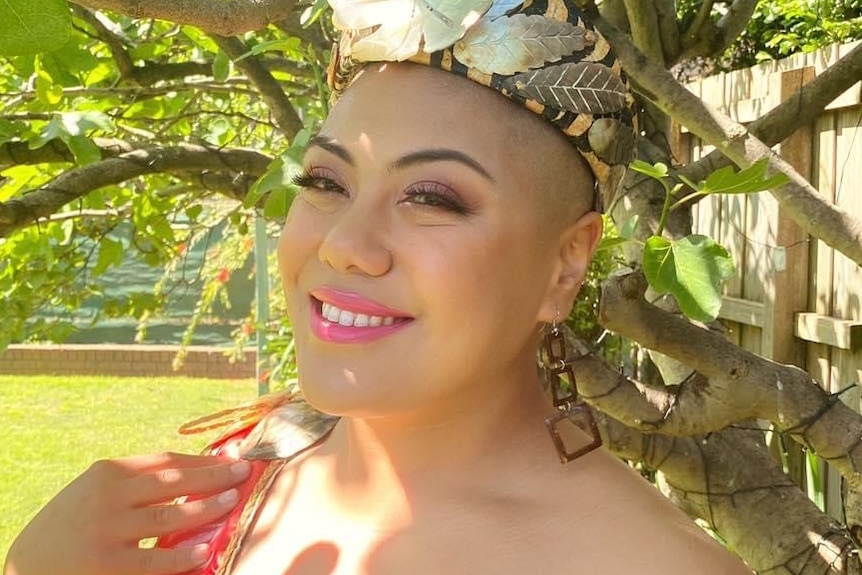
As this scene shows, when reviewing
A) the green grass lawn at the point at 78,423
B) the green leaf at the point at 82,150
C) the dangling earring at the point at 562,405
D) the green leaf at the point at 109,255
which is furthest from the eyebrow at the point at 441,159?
the green grass lawn at the point at 78,423

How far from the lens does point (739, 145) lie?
6.37 feet

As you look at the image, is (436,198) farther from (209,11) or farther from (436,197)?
(209,11)

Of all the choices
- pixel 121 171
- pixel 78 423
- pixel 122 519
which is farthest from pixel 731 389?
pixel 78 423

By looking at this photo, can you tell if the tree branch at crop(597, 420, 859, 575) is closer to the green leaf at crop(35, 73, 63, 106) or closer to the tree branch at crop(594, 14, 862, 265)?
the tree branch at crop(594, 14, 862, 265)

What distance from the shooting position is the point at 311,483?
5.15ft

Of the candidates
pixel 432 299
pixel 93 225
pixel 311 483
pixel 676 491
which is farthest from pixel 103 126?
pixel 93 225

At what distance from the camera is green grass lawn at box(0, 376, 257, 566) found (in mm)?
6426

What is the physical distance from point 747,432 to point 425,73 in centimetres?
132

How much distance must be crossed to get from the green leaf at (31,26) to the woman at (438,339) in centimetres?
41

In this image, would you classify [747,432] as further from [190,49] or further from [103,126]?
[190,49]

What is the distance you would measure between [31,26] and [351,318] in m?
0.49

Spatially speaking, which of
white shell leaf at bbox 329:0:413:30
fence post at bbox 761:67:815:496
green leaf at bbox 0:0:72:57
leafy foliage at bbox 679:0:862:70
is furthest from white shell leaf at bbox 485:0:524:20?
leafy foliage at bbox 679:0:862:70

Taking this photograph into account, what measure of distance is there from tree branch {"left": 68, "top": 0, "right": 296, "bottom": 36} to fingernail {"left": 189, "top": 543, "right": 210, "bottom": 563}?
26.5 inches

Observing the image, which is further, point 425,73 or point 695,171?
point 695,171
